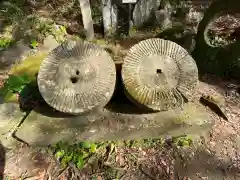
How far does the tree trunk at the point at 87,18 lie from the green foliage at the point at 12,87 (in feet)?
6.43

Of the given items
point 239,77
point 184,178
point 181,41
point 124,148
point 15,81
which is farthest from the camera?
point 181,41

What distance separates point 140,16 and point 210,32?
1.56m

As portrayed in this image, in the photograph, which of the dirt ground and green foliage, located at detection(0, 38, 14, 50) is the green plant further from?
the dirt ground

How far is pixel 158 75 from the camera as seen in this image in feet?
15.0

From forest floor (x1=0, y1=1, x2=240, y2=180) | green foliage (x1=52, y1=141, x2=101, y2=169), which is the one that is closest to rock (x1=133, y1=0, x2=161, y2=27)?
forest floor (x1=0, y1=1, x2=240, y2=180)

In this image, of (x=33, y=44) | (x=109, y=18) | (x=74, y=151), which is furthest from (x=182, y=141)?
(x=33, y=44)

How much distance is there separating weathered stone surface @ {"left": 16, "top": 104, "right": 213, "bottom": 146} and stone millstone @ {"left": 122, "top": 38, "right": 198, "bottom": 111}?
0.27 meters

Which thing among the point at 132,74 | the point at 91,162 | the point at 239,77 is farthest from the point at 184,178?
the point at 239,77

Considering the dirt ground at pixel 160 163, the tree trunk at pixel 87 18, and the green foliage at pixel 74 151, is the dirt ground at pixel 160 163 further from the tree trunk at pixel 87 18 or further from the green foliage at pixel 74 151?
the tree trunk at pixel 87 18

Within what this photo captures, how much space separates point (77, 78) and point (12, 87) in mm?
1266

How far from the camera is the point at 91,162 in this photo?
4262 mm

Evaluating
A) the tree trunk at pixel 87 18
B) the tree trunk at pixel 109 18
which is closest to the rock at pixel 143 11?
the tree trunk at pixel 109 18

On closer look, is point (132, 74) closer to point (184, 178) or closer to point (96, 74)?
point (96, 74)

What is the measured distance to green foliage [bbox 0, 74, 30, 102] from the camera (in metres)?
5.02
